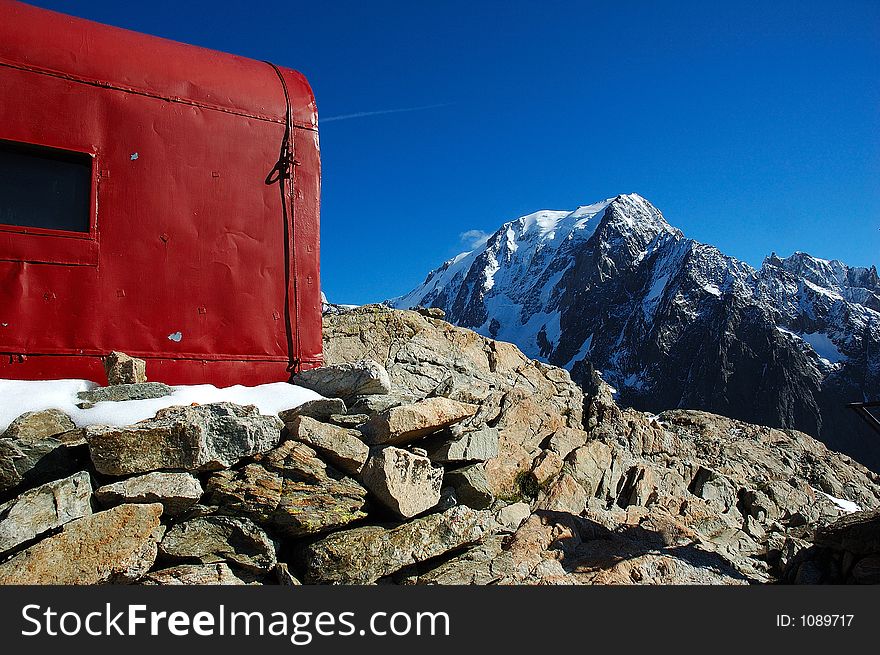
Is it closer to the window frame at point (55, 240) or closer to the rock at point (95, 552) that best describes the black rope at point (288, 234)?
the window frame at point (55, 240)

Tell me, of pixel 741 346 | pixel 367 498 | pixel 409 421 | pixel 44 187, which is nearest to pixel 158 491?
pixel 367 498

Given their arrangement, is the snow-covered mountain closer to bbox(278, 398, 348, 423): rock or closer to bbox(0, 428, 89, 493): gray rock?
bbox(278, 398, 348, 423): rock

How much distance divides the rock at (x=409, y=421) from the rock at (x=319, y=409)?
53 centimetres

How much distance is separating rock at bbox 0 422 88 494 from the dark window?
309 cm

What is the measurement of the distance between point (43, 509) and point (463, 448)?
4.76 meters

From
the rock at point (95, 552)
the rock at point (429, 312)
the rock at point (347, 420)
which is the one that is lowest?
the rock at point (95, 552)

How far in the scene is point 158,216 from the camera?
28.3 ft

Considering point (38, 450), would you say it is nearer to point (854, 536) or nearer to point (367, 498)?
point (367, 498)

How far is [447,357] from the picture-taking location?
13570 mm

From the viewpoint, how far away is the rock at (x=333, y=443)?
7105mm

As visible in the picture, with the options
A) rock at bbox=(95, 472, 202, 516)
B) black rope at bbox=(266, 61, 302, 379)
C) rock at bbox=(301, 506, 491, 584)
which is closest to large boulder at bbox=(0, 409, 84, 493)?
rock at bbox=(95, 472, 202, 516)

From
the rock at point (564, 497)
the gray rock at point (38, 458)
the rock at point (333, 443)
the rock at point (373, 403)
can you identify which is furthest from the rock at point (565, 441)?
the gray rock at point (38, 458)

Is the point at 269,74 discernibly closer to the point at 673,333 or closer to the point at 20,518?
the point at 20,518

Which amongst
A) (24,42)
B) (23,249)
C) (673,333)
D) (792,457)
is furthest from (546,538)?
(673,333)
